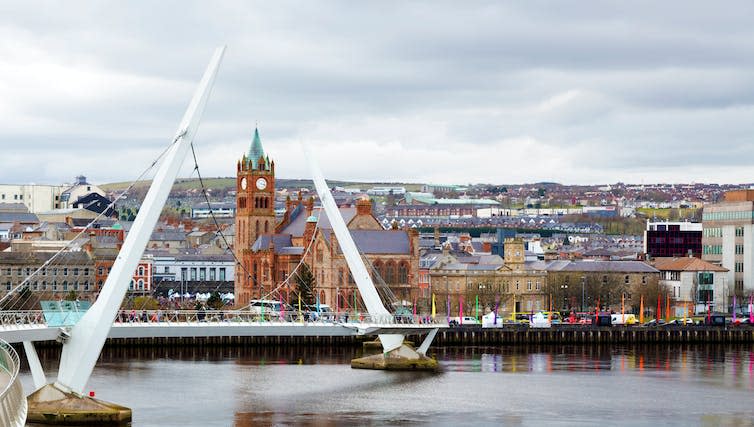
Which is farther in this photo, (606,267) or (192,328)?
(606,267)

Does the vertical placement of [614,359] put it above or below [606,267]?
below

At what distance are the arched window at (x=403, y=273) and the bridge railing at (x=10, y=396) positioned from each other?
82.2 metres

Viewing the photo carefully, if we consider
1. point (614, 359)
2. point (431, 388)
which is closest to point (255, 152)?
point (614, 359)

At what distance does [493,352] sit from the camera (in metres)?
83.5

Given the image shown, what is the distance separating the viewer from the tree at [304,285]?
10331 centimetres

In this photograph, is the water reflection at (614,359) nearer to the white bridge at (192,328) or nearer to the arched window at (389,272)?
the white bridge at (192,328)

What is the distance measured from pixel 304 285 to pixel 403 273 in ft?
32.2

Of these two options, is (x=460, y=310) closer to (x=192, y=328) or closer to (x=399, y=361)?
(x=399, y=361)

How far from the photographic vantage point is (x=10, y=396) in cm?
2588

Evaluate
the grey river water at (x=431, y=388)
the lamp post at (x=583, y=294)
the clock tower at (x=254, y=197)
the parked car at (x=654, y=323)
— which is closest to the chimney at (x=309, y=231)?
the clock tower at (x=254, y=197)

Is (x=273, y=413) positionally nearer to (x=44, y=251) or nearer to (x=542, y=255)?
(x=44, y=251)

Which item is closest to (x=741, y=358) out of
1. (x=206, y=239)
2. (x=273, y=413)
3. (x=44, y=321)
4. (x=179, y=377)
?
(x=179, y=377)

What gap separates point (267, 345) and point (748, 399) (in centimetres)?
3292

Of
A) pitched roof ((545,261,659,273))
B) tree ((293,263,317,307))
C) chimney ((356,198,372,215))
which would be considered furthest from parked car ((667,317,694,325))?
chimney ((356,198,372,215))
